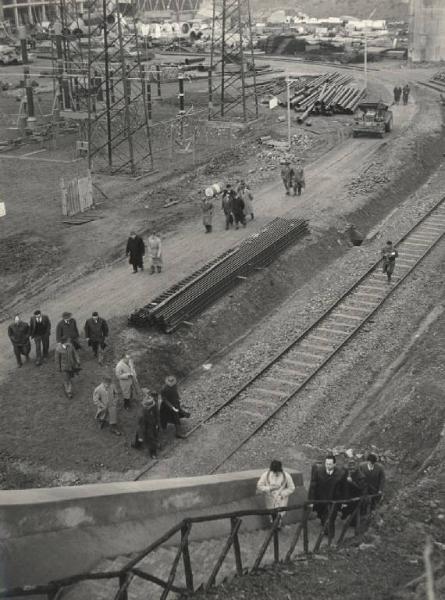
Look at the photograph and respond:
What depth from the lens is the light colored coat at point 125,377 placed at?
17.3m

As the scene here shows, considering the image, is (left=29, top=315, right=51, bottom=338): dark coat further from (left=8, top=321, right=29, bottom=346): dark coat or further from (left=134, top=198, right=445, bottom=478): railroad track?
(left=134, top=198, right=445, bottom=478): railroad track

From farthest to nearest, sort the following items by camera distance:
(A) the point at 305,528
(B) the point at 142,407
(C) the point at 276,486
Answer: (B) the point at 142,407
(C) the point at 276,486
(A) the point at 305,528

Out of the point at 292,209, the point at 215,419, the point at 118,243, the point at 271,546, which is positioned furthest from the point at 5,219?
the point at 271,546

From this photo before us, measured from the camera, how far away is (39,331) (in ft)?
61.4

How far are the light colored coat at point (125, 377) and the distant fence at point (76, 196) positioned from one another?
14.6 meters

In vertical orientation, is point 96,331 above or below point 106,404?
above

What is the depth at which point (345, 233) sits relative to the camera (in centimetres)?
3027

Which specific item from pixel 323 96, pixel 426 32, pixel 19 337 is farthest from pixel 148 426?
pixel 426 32

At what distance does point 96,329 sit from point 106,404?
249 cm

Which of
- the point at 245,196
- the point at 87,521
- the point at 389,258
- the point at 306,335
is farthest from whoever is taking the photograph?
the point at 245,196

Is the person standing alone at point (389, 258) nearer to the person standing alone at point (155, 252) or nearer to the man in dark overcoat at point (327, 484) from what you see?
the person standing alone at point (155, 252)

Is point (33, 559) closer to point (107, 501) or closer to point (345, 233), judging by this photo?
point (107, 501)

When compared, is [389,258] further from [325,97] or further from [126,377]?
[325,97]

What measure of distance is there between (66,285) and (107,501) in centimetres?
1463
